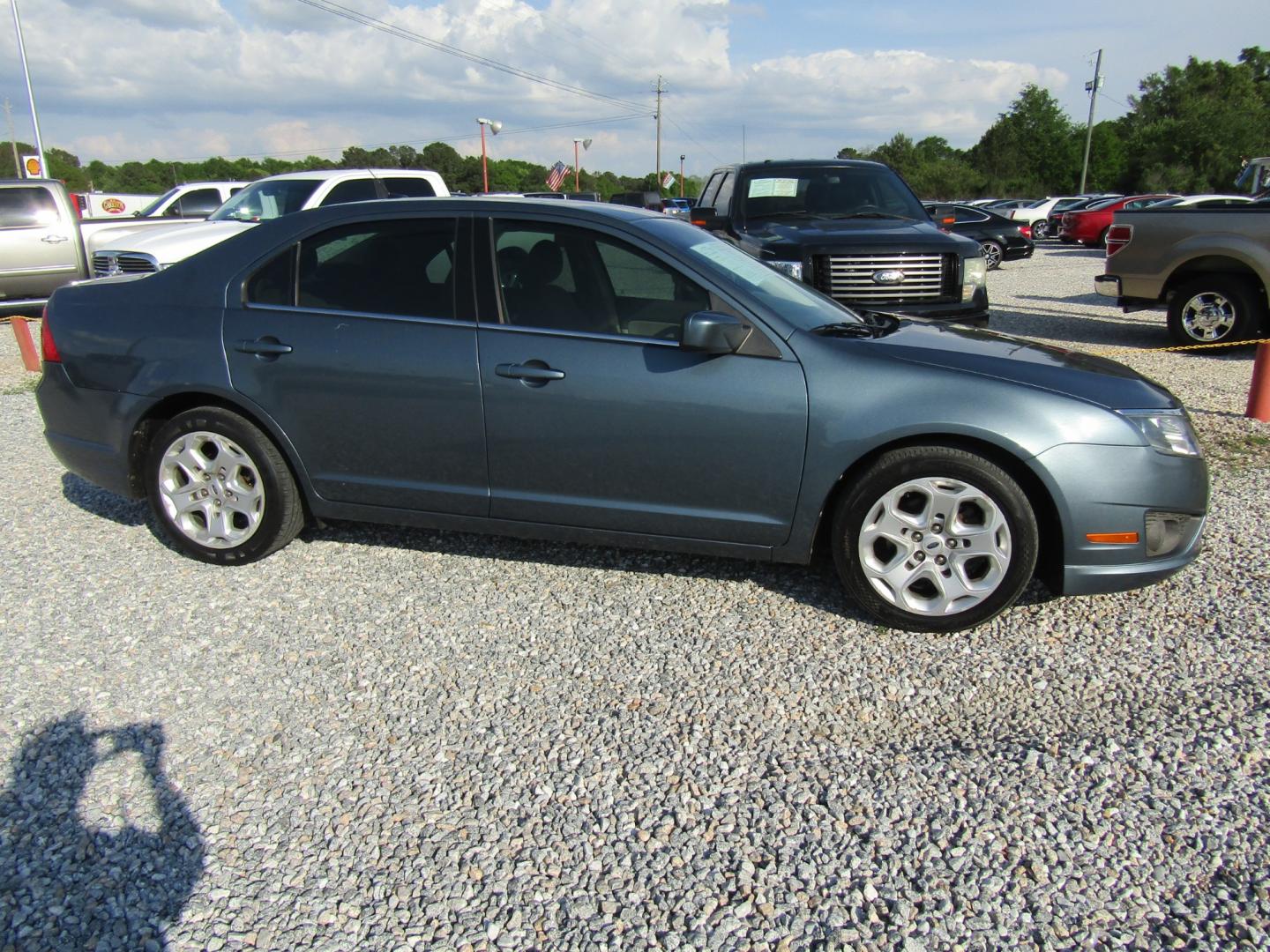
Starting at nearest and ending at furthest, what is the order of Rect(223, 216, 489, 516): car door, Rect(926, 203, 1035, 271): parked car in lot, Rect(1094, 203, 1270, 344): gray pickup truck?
1. Rect(223, 216, 489, 516): car door
2. Rect(1094, 203, 1270, 344): gray pickup truck
3. Rect(926, 203, 1035, 271): parked car in lot

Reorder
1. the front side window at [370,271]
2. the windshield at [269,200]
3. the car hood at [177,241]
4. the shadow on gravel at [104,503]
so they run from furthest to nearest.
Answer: the windshield at [269,200], the car hood at [177,241], the shadow on gravel at [104,503], the front side window at [370,271]

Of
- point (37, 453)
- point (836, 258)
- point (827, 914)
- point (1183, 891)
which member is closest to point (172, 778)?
point (827, 914)

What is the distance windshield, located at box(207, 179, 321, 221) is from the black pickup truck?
15.3 ft

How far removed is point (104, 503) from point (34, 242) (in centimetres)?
955

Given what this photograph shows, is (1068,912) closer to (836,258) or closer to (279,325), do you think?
(279,325)

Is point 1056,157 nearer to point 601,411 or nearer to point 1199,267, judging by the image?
point 1199,267

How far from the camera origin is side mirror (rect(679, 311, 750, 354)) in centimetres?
359

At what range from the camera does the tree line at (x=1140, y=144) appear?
50.2 metres

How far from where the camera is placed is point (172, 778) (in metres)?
2.83

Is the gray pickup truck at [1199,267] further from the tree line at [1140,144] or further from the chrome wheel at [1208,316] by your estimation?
the tree line at [1140,144]

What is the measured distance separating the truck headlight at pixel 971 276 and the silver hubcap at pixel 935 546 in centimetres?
478

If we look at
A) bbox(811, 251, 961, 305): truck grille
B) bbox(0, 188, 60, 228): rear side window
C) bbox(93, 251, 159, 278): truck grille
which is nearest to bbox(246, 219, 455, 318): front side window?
bbox(811, 251, 961, 305): truck grille

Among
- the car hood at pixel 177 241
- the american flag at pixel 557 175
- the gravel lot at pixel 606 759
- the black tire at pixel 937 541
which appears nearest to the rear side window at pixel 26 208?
the car hood at pixel 177 241

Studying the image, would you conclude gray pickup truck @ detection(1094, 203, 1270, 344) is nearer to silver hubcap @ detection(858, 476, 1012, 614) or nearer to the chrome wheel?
the chrome wheel
